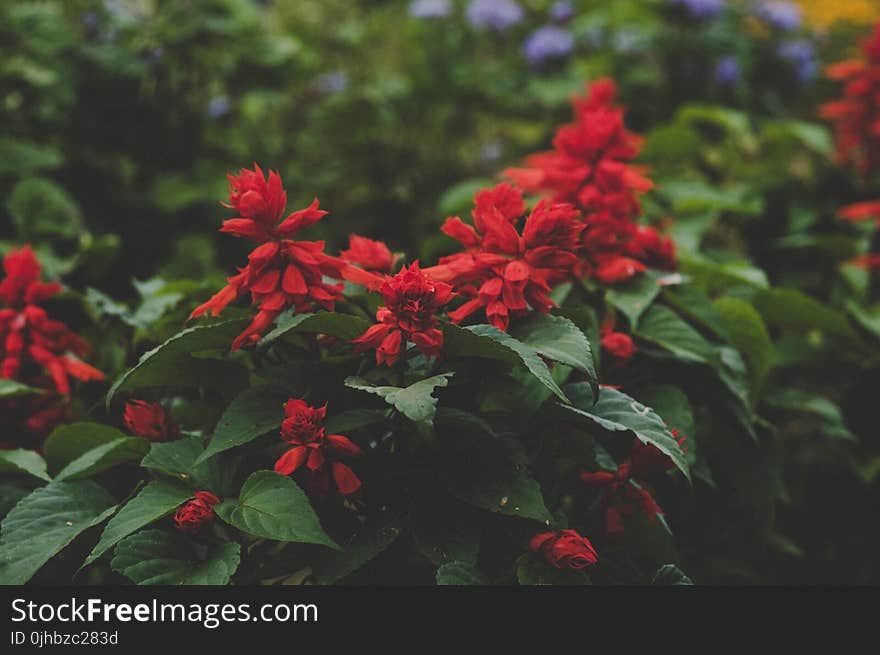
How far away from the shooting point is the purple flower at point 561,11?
12.2 ft

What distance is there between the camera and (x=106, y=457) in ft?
4.14

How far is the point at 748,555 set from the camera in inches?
70.3

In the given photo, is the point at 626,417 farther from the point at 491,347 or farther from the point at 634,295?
the point at 634,295

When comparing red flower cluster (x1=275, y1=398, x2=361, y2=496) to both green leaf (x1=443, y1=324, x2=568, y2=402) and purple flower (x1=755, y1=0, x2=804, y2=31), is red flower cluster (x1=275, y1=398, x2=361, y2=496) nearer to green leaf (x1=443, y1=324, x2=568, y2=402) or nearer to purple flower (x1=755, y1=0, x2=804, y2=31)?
green leaf (x1=443, y1=324, x2=568, y2=402)

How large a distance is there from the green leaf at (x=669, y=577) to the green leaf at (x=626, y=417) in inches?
5.4

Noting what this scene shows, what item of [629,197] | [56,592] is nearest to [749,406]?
[629,197]

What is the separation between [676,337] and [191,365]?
768 mm

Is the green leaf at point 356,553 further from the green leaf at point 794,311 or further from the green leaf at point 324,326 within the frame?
the green leaf at point 794,311

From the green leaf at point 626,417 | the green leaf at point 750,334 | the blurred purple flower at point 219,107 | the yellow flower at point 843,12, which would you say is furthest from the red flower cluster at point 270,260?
the yellow flower at point 843,12

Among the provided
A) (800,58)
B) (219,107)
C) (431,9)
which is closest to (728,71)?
Answer: (800,58)

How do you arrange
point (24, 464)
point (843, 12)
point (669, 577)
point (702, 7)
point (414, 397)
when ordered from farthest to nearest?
1. point (843, 12)
2. point (702, 7)
3. point (24, 464)
4. point (669, 577)
5. point (414, 397)

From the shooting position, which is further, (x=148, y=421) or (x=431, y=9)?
(x=431, y=9)

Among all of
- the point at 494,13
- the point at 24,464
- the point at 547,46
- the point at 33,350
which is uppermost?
the point at 494,13

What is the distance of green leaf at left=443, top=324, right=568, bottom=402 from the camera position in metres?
1.08
